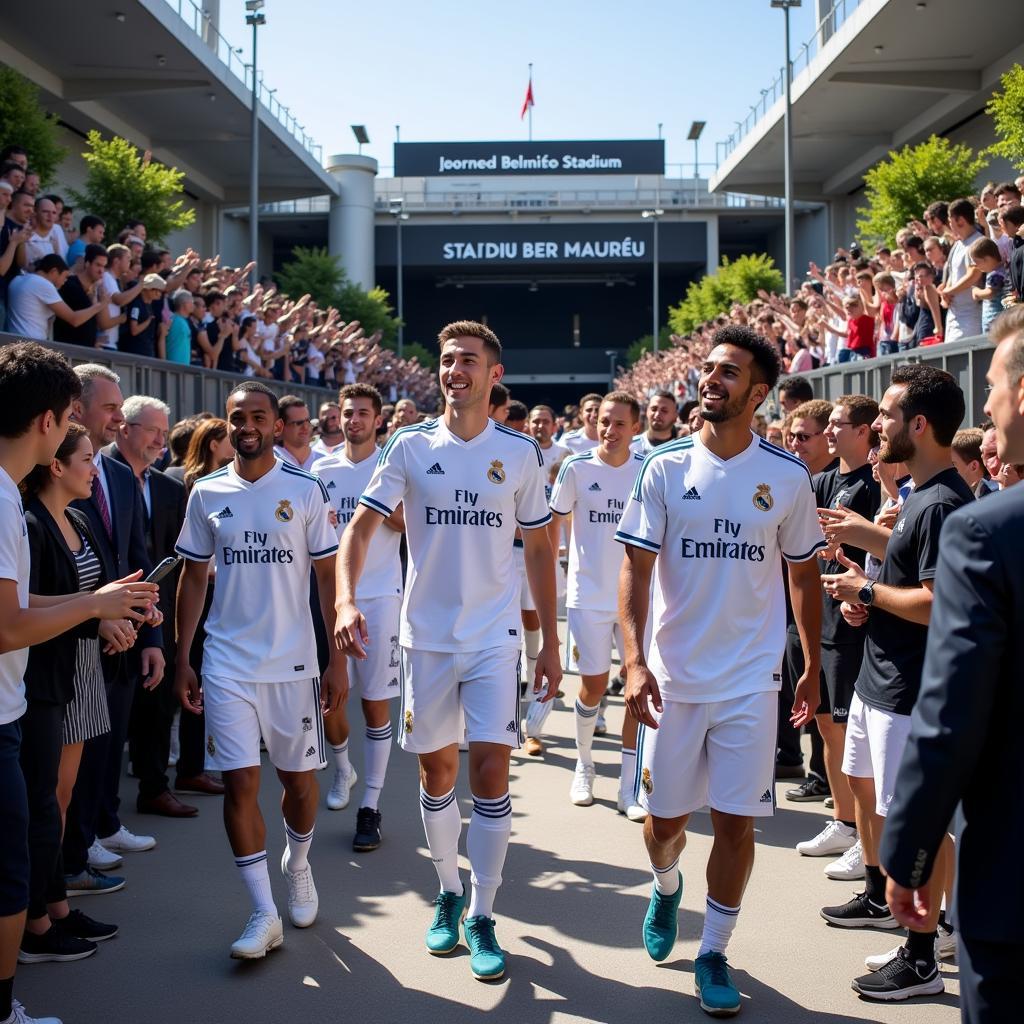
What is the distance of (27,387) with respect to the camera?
3945mm

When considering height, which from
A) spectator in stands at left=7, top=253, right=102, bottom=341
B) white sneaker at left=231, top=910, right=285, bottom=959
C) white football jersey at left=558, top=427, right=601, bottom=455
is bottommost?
white sneaker at left=231, top=910, right=285, bottom=959

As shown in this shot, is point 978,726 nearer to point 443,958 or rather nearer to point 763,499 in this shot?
point 763,499

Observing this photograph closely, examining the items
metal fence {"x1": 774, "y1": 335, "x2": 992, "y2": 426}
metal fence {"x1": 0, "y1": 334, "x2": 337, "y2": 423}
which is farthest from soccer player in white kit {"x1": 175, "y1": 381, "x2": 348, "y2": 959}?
metal fence {"x1": 774, "y1": 335, "x2": 992, "y2": 426}

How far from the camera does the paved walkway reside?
4.38 metres

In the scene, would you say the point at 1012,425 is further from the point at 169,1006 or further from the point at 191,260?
the point at 191,260

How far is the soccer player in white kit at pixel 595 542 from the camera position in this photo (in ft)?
25.5

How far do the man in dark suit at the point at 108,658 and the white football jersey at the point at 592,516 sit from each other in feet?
9.55

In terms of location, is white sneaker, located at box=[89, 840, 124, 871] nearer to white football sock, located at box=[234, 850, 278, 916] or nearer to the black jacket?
white football sock, located at box=[234, 850, 278, 916]

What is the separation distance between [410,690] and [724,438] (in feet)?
5.50

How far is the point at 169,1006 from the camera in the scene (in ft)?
14.4

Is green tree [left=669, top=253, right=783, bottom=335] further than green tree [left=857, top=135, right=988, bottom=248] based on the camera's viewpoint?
Yes

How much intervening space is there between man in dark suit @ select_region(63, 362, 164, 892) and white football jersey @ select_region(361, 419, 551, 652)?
1.32 m

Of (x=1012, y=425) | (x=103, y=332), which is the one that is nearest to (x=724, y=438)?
(x=1012, y=425)

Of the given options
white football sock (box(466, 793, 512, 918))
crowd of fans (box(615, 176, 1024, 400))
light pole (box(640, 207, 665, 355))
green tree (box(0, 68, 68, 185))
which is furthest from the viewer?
light pole (box(640, 207, 665, 355))
